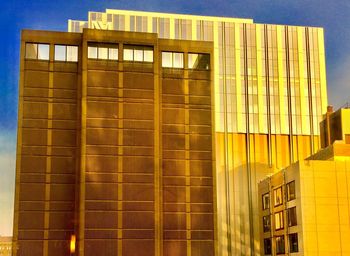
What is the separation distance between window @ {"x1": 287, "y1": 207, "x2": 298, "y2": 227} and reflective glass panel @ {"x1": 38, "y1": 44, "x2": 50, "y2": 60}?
130 ft

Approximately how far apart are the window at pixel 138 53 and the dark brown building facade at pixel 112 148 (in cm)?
14

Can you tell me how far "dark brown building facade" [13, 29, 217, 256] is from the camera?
267 ft

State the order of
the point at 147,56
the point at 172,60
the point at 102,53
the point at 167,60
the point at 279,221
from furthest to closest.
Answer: the point at 279,221 → the point at 172,60 → the point at 167,60 → the point at 147,56 → the point at 102,53

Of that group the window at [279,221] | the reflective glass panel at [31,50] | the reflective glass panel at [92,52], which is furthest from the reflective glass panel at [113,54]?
the window at [279,221]

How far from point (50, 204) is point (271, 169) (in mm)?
44497

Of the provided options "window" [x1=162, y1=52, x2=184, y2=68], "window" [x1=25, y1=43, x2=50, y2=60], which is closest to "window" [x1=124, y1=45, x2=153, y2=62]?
"window" [x1=162, y1=52, x2=184, y2=68]

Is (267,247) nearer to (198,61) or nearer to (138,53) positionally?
(198,61)

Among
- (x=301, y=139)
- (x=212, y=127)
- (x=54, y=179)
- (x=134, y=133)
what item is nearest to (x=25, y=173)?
(x=54, y=179)

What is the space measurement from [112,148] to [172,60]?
52.0 ft

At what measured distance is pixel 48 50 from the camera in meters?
86.3

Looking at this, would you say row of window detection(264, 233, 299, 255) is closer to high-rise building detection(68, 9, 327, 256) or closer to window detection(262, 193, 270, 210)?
window detection(262, 193, 270, 210)

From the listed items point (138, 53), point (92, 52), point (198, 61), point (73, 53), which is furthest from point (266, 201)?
point (73, 53)

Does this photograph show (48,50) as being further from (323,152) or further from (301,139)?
(301,139)

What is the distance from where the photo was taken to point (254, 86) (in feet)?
380
